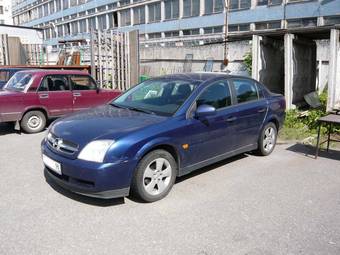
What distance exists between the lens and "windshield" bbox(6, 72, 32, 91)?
8.27 meters

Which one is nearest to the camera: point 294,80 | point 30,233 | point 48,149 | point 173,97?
point 30,233

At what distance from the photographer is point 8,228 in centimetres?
366

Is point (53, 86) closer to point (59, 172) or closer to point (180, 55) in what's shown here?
point (59, 172)

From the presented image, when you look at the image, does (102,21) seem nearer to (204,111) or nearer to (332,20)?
(332,20)

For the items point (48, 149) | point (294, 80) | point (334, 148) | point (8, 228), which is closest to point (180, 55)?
point (294, 80)

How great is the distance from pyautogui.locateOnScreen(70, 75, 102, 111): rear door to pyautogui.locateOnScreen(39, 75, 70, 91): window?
219 millimetres

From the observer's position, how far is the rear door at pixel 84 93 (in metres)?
9.02

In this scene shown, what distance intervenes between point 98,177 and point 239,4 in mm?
33262

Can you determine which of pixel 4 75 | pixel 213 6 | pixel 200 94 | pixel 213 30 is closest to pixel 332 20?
pixel 213 30

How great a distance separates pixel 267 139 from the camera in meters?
6.45

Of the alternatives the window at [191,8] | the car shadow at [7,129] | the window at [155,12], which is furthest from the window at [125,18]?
the car shadow at [7,129]

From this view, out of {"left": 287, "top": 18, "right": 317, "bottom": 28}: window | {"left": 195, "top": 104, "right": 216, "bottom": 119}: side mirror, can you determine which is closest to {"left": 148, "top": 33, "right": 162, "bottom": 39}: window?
{"left": 287, "top": 18, "right": 317, "bottom": 28}: window

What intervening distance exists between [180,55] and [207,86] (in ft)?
37.0

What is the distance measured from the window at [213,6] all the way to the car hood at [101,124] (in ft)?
109
